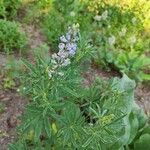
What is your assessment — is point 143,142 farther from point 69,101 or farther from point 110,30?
point 110,30

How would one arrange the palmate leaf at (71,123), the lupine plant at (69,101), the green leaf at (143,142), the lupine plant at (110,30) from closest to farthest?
the lupine plant at (69,101)
the palmate leaf at (71,123)
the green leaf at (143,142)
the lupine plant at (110,30)

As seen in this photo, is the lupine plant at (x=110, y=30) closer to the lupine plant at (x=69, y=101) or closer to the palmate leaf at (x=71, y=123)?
the lupine plant at (x=69, y=101)

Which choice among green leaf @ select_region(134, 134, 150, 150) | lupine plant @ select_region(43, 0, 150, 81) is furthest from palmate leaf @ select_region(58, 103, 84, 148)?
lupine plant @ select_region(43, 0, 150, 81)

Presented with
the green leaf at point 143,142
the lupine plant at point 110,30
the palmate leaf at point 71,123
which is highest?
the lupine plant at point 110,30

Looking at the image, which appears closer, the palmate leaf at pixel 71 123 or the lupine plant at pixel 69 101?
the lupine plant at pixel 69 101

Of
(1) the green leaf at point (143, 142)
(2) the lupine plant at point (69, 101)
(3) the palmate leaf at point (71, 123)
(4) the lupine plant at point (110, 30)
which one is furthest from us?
(4) the lupine plant at point (110, 30)

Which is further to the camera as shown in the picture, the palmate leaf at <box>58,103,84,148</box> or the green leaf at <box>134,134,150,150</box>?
the green leaf at <box>134,134,150,150</box>

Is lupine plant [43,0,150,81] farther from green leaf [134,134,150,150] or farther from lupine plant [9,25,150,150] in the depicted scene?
lupine plant [9,25,150,150]

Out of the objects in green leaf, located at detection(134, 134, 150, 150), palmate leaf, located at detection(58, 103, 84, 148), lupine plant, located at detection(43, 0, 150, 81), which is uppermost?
lupine plant, located at detection(43, 0, 150, 81)

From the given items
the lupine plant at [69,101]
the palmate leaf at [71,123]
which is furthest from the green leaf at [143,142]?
the palmate leaf at [71,123]

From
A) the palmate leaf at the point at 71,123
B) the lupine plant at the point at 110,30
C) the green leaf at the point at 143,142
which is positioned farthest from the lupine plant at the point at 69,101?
the lupine plant at the point at 110,30

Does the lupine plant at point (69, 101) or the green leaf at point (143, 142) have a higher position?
the lupine plant at point (69, 101)
